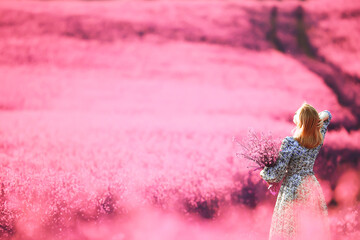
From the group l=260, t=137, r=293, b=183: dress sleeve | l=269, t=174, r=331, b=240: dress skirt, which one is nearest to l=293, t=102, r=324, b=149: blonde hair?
l=260, t=137, r=293, b=183: dress sleeve

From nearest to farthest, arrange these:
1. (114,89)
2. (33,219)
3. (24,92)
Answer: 1. (33,219)
2. (24,92)
3. (114,89)

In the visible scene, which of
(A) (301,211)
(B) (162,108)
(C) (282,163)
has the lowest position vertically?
(A) (301,211)

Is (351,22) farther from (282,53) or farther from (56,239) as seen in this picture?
(56,239)

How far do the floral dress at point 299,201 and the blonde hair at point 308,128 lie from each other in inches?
2.4

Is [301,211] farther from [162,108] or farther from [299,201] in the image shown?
[162,108]

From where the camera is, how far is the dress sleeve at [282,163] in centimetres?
141

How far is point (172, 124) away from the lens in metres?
2.14

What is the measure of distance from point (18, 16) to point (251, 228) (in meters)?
2.23

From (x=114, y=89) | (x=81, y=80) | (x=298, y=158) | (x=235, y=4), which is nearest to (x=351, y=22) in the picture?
(x=235, y=4)

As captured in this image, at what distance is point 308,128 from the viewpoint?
4.53ft

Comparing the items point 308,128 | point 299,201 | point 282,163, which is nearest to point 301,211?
point 299,201

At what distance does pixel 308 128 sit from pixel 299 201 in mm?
378

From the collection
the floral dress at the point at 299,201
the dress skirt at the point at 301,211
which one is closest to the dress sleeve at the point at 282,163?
the floral dress at the point at 299,201

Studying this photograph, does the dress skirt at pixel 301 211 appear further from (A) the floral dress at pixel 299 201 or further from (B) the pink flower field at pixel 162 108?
(B) the pink flower field at pixel 162 108
